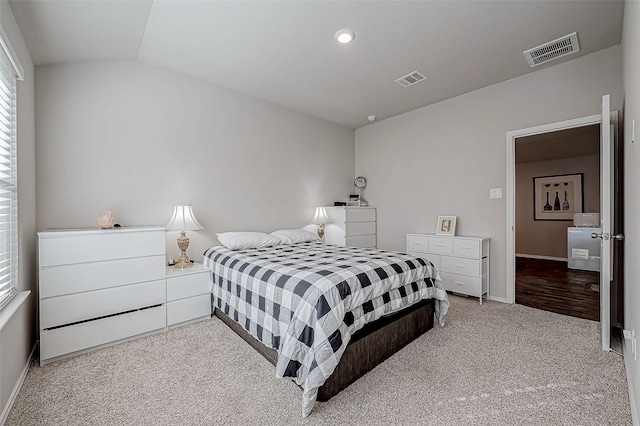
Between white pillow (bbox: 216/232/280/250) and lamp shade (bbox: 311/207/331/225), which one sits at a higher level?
lamp shade (bbox: 311/207/331/225)

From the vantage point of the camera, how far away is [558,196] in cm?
627

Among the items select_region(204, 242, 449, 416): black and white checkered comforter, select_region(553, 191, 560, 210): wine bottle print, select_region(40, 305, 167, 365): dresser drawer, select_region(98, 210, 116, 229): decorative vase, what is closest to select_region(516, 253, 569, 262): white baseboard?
select_region(553, 191, 560, 210): wine bottle print

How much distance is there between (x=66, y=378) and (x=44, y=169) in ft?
5.75

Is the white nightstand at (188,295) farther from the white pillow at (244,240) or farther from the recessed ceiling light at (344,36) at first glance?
the recessed ceiling light at (344,36)

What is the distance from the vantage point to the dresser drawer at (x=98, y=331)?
7.10ft

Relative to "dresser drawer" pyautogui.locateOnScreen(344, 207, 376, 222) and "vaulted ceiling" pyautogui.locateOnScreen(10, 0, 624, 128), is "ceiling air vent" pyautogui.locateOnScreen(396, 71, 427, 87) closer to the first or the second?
"vaulted ceiling" pyautogui.locateOnScreen(10, 0, 624, 128)

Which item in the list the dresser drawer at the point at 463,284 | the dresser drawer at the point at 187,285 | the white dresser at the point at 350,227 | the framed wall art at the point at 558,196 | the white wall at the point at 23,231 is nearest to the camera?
the white wall at the point at 23,231

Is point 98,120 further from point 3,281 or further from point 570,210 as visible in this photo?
point 570,210

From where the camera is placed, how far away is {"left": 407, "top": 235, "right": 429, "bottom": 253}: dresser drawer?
397 centimetres

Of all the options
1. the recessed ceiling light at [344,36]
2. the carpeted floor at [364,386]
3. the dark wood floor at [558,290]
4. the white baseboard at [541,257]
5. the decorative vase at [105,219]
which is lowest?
the carpeted floor at [364,386]

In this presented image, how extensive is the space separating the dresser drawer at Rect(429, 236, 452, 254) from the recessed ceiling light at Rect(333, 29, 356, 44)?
2.60m

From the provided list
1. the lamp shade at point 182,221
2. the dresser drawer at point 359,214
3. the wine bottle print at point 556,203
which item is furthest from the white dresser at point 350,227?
the wine bottle print at point 556,203

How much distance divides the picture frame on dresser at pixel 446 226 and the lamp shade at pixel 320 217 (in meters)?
1.60

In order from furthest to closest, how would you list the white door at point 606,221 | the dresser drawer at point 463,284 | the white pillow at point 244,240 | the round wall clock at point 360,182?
the round wall clock at point 360,182, the dresser drawer at point 463,284, the white pillow at point 244,240, the white door at point 606,221
